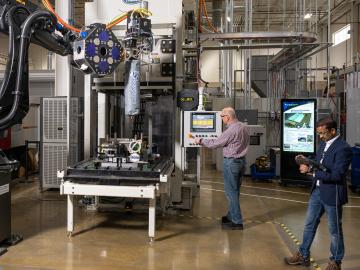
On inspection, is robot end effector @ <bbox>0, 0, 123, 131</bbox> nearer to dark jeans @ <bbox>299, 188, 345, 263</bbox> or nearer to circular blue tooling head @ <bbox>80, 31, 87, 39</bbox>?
circular blue tooling head @ <bbox>80, 31, 87, 39</bbox>

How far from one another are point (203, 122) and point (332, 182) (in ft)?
6.69

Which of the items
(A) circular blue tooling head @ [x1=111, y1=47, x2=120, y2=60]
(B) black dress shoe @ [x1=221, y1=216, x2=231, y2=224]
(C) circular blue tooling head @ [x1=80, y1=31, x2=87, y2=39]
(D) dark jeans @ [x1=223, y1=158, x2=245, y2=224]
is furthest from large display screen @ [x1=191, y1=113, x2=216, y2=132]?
(C) circular blue tooling head @ [x1=80, y1=31, x2=87, y2=39]

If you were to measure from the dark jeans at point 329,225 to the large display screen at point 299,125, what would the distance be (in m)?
3.41

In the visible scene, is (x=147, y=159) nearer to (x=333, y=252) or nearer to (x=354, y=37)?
(x=333, y=252)

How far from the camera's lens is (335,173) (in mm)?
2812

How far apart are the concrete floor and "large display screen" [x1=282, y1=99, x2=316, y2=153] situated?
1111mm

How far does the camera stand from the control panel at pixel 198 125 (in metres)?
4.62

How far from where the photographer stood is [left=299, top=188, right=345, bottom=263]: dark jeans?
2.89 m

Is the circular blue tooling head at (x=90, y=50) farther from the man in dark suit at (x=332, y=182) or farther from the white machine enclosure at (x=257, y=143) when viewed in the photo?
the white machine enclosure at (x=257, y=143)

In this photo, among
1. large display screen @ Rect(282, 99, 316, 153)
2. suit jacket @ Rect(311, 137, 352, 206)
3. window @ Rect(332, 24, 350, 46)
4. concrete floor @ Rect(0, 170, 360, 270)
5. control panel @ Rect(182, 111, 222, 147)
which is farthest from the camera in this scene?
window @ Rect(332, 24, 350, 46)

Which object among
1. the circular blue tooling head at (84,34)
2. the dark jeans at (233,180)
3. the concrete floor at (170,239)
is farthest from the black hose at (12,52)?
the dark jeans at (233,180)

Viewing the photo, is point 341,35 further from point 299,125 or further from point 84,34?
point 84,34

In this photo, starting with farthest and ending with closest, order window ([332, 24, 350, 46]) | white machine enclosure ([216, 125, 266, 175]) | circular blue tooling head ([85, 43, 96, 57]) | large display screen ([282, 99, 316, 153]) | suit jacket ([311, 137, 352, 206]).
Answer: window ([332, 24, 350, 46]), white machine enclosure ([216, 125, 266, 175]), large display screen ([282, 99, 316, 153]), circular blue tooling head ([85, 43, 96, 57]), suit jacket ([311, 137, 352, 206])

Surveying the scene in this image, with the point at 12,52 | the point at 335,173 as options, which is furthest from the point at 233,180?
the point at 12,52
